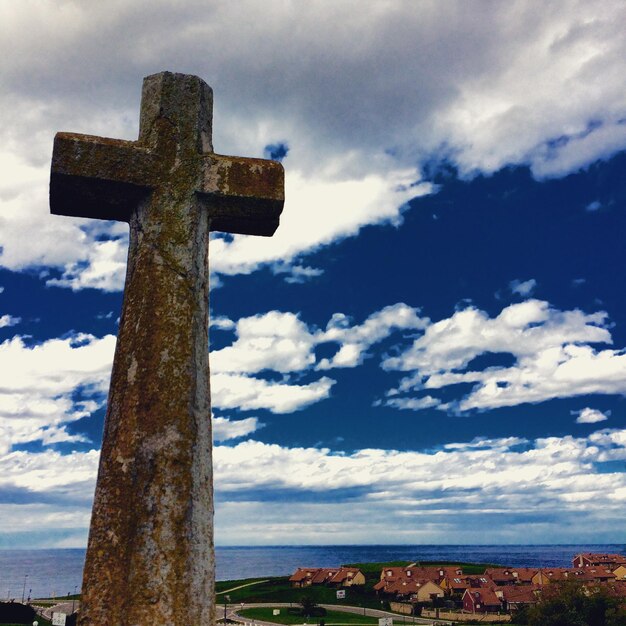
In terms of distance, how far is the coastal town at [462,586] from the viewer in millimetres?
76438

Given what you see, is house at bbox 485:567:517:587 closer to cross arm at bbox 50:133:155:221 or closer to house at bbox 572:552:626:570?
house at bbox 572:552:626:570

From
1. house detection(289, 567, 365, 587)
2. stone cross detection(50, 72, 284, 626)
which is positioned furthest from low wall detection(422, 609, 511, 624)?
stone cross detection(50, 72, 284, 626)

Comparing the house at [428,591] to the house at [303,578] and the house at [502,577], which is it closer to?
the house at [502,577]

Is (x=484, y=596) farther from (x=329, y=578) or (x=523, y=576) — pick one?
(x=329, y=578)

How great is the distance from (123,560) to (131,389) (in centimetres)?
95

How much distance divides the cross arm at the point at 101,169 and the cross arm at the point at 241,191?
1.36ft

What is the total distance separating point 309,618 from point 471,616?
20.4 meters

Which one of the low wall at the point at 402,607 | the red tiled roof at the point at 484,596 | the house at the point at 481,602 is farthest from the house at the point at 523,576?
the low wall at the point at 402,607

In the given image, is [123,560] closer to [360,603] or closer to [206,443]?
[206,443]

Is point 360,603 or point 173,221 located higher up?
point 173,221

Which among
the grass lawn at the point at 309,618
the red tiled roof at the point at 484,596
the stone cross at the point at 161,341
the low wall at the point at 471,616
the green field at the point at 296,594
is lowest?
the low wall at the point at 471,616

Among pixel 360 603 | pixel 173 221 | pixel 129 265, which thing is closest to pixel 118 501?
pixel 129 265

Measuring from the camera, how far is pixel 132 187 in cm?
423

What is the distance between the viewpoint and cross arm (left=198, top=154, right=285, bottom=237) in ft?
14.4
